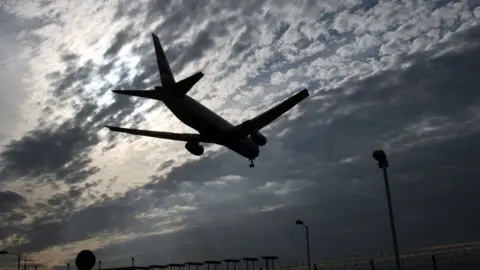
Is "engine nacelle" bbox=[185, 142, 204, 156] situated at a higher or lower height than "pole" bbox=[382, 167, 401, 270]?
higher

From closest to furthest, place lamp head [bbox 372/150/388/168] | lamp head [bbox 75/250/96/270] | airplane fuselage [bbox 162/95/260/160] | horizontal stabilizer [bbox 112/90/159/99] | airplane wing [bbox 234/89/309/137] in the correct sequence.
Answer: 1. lamp head [bbox 75/250/96/270]
2. lamp head [bbox 372/150/388/168]
3. horizontal stabilizer [bbox 112/90/159/99]
4. airplane wing [bbox 234/89/309/137]
5. airplane fuselage [bbox 162/95/260/160]

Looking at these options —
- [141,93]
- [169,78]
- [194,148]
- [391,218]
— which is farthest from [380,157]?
[169,78]

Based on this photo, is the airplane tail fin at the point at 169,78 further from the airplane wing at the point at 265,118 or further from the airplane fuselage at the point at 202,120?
the airplane wing at the point at 265,118

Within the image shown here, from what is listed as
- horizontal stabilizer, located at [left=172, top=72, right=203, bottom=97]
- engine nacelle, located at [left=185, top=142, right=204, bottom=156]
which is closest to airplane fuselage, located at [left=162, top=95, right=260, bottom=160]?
horizontal stabilizer, located at [left=172, top=72, right=203, bottom=97]

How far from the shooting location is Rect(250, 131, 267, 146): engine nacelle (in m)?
48.6

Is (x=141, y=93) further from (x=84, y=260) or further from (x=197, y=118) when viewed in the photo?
(x=84, y=260)

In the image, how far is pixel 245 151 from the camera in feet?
173

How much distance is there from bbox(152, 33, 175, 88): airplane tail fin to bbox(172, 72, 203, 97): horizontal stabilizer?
3.80 metres

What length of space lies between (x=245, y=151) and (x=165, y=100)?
1231cm

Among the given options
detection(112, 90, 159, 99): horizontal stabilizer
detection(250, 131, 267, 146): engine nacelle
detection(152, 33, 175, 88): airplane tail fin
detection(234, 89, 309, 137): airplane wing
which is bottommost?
detection(250, 131, 267, 146): engine nacelle

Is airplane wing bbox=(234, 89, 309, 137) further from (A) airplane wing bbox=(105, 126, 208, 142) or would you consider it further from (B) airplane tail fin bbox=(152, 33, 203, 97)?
(B) airplane tail fin bbox=(152, 33, 203, 97)

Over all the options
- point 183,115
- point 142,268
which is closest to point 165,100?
point 183,115

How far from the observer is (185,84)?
44.4 metres

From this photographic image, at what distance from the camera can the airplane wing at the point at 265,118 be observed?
43.3 meters
